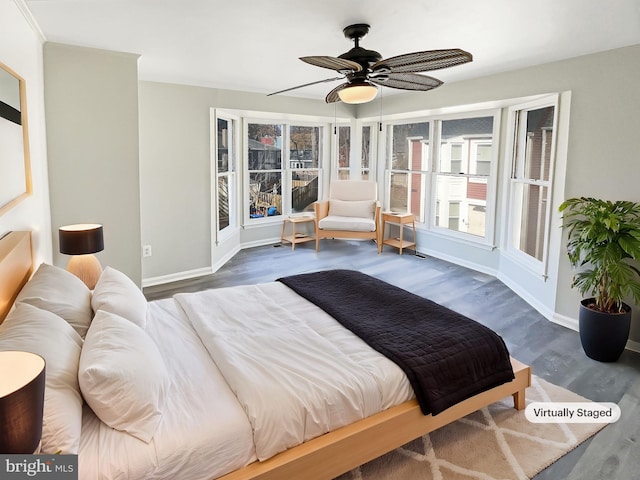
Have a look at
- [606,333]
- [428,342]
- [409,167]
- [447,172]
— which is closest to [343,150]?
[409,167]

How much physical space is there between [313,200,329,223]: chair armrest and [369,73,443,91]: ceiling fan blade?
3.33 metres

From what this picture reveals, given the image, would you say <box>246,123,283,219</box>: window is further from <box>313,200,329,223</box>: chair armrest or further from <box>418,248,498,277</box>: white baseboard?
<box>418,248,498,277</box>: white baseboard

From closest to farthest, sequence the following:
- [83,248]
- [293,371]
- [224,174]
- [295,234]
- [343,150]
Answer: [293,371] < [83,248] < [224,174] < [295,234] < [343,150]

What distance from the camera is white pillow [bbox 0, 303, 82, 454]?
53.0 inches

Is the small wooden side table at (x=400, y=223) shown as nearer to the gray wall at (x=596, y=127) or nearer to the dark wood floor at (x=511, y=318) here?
the dark wood floor at (x=511, y=318)

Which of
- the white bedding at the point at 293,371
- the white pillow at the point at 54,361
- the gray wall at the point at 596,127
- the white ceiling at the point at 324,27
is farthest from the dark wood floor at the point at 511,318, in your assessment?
the white ceiling at the point at 324,27

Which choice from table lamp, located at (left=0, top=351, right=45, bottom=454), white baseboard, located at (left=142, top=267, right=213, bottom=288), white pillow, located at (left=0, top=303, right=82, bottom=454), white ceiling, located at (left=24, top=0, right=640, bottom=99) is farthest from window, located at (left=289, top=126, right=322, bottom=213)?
table lamp, located at (left=0, top=351, right=45, bottom=454)

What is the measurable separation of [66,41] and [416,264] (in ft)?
14.5

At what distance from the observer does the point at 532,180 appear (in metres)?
4.55

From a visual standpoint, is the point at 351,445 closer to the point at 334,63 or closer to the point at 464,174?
the point at 334,63

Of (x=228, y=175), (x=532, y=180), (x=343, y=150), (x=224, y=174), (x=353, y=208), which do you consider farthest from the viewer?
(x=343, y=150)

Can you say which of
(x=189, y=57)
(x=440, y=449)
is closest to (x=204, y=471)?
(x=440, y=449)

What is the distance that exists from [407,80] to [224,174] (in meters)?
3.49

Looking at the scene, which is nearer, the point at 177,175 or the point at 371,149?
the point at 177,175
